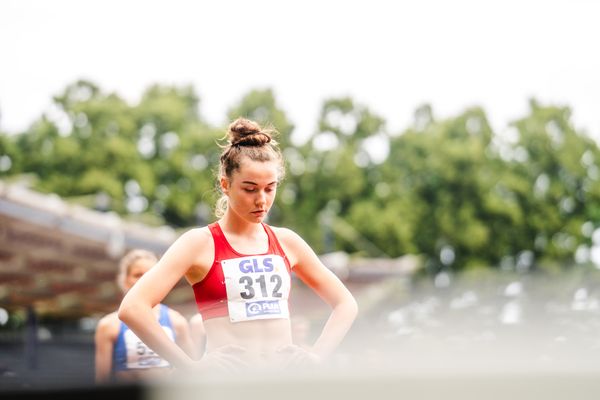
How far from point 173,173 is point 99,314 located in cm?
809

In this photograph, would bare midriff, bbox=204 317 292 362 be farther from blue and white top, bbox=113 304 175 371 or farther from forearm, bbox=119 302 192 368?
blue and white top, bbox=113 304 175 371

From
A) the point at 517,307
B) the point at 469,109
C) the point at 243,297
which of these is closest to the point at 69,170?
the point at 469,109

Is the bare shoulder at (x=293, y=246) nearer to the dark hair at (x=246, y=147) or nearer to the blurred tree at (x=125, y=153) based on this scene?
the dark hair at (x=246, y=147)

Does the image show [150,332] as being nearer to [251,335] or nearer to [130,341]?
[251,335]

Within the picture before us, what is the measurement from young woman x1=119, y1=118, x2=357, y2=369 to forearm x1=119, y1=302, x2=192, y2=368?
17 mm

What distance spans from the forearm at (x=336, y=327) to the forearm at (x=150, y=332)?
1.41 feet

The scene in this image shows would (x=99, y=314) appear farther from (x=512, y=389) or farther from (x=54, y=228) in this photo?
(x=512, y=389)

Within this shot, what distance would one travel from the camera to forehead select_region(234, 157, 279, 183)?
223cm

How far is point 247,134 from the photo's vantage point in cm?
237

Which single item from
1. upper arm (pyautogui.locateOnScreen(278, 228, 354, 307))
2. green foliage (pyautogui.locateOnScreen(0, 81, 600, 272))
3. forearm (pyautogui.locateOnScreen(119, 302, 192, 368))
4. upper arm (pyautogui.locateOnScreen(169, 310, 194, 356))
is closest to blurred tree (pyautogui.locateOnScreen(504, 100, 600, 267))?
green foliage (pyautogui.locateOnScreen(0, 81, 600, 272))

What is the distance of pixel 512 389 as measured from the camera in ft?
2.14

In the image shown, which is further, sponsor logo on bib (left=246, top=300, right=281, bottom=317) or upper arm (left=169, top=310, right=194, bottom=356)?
upper arm (left=169, top=310, right=194, bottom=356)

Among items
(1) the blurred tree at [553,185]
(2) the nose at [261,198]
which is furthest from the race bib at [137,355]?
(1) the blurred tree at [553,185]

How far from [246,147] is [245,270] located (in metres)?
0.34
